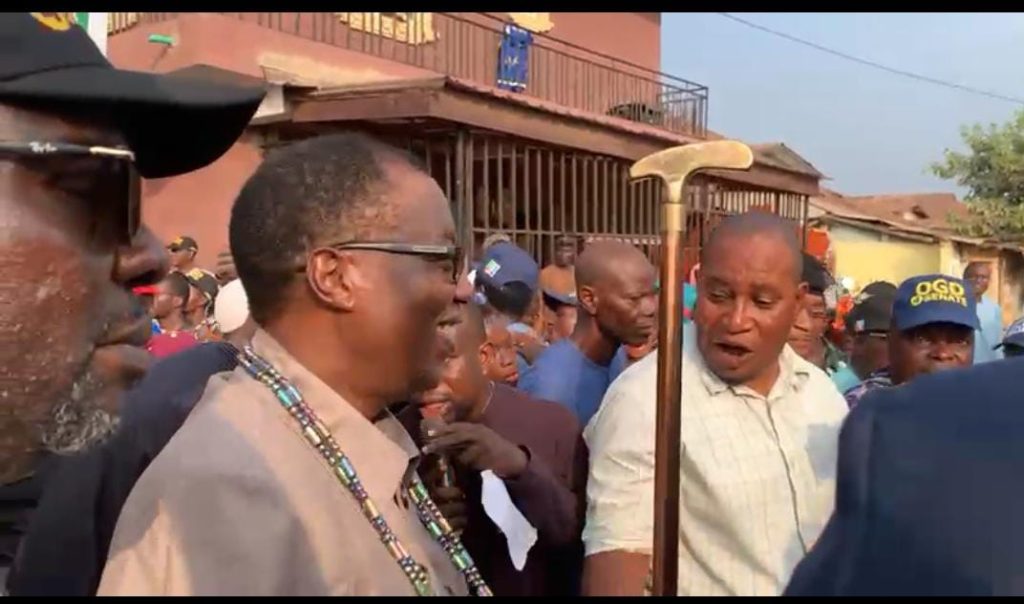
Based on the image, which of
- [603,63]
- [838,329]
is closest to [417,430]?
[838,329]

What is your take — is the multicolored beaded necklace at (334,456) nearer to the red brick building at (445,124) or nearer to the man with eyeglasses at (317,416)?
the man with eyeglasses at (317,416)

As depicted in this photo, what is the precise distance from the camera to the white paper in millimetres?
2457

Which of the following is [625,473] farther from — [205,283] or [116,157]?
→ [205,283]

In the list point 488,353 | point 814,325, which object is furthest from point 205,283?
point 814,325

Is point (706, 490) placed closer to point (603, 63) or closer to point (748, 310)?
point (748, 310)

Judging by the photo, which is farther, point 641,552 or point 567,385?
point 567,385

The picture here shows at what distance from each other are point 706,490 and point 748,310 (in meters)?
0.47

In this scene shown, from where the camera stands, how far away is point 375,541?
5.08 ft

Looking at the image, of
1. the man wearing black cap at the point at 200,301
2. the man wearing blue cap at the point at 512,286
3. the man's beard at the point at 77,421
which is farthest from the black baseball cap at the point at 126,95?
the man wearing black cap at the point at 200,301

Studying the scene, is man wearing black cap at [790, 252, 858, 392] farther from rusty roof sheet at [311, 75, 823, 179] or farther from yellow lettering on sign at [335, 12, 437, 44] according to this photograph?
yellow lettering on sign at [335, 12, 437, 44]

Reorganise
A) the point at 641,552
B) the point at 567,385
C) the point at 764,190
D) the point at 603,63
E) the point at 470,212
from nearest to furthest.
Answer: the point at 641,552 < the point at 567,385 < the point at 470,212 < the point at 764,190 < the point at 603,63

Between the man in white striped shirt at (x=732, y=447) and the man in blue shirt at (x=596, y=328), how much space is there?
1.25m

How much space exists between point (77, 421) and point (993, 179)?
79.5 feet

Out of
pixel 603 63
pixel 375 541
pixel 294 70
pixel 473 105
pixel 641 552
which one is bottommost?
pixel 641 552
